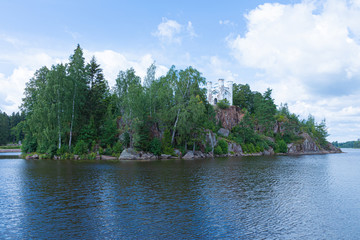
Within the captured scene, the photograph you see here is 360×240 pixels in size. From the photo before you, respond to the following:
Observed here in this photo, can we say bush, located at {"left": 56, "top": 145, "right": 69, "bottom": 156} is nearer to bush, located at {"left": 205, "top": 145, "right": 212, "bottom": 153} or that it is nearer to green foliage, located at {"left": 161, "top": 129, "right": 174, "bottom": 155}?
green foliage, located at {"left": 161, "top": 129, "right": 174, "bottom": 155}

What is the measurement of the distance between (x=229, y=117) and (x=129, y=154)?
53.0m

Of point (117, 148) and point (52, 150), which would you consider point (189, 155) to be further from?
point (52, 150)

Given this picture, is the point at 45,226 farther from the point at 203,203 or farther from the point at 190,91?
the point at 190,91

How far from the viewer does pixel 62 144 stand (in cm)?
5944

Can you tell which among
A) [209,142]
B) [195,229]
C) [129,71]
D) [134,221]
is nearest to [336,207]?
[195,229]

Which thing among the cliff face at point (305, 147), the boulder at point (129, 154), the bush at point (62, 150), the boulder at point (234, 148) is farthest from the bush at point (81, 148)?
the cliff face at point (305, 147)

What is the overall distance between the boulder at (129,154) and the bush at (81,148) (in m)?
8.74

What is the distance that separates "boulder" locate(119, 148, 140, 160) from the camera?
5753cm

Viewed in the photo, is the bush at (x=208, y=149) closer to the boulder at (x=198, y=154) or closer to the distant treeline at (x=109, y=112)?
the distant treeline at (x=109, y=112)

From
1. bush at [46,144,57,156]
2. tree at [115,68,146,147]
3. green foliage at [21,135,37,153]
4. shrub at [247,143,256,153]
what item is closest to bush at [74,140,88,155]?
bush at [46,144,57,156]

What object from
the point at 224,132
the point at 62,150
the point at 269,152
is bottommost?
the point at 269,152

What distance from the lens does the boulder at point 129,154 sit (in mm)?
57531

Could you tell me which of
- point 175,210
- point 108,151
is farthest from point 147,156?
point 175,210

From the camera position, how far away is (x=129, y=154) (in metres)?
58.0
